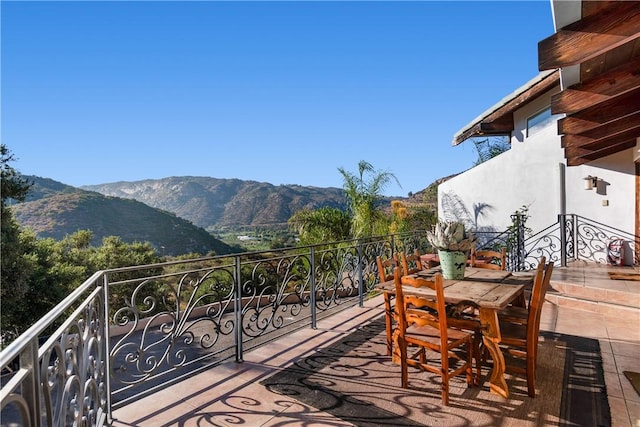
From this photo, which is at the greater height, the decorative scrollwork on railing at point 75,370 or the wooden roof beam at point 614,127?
the wooden roof beam at point 614,127

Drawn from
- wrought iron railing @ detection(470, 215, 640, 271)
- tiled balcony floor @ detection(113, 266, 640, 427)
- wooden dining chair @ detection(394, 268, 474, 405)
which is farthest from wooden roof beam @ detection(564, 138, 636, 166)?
wooden dining chair @ detection(394, 268, 474, 405)

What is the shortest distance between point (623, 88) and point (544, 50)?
1208 millimetres

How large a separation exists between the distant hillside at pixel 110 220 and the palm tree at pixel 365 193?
17.2 meters

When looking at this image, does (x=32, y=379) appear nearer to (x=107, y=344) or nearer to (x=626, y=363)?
(x=107, y=344)

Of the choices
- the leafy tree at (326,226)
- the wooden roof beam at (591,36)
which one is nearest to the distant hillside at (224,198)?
the leafy tree at (326,226)

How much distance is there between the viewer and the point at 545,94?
30.0 feet

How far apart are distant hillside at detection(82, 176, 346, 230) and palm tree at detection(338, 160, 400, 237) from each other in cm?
1854

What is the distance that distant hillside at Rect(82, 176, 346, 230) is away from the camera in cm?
3384

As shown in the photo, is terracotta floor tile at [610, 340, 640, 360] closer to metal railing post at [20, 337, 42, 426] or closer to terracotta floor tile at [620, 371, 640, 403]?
terracotta floor tile at [620, 371, 640, 403]

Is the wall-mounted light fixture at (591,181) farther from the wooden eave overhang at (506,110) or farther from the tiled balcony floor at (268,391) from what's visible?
the tiled balcony floor at (268,391)

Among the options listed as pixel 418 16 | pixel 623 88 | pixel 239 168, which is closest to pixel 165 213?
pixel 239 168

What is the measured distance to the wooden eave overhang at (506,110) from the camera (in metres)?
8.30

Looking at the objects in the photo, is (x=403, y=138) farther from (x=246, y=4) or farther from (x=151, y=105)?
(x=151, y=105)

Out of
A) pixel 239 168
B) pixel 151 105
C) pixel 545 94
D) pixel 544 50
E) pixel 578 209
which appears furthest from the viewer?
pixel 239 168
